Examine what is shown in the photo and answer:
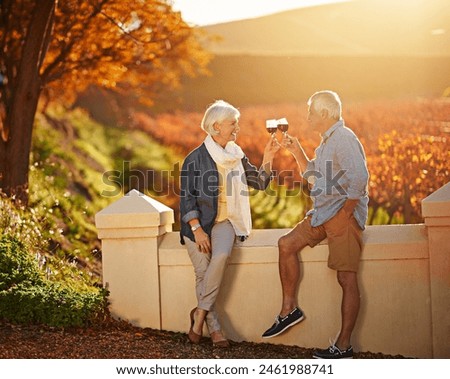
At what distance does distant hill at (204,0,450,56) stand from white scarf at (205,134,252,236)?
493cm

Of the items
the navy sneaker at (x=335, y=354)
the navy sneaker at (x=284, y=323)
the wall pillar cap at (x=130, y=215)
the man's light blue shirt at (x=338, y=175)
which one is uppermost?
the man's light blue shirt at (x=338, y=175)

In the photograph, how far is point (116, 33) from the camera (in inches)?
335

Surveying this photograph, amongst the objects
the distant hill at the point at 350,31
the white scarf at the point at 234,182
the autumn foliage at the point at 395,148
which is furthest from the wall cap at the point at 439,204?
the distant hill at the point at 350,31

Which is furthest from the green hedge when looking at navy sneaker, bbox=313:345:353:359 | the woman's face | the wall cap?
the wall cap

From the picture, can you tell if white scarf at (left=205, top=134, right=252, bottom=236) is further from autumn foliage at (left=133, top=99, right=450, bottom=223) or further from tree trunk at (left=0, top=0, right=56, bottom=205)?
autumn foliage at (left=133, top=99, right=450, bottom=223)

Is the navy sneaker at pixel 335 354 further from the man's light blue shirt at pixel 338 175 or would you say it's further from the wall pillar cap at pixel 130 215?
the wall pillar cap at pixel 130 215

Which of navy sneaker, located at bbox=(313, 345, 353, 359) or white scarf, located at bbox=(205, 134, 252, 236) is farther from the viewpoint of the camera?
white scarf, located at bbox=(205, 134, 252, 236)

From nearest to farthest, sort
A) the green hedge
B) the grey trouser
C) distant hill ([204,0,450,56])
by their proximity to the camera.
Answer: the grey trouser < the green hedge < distant hill ([204,0,450,56])

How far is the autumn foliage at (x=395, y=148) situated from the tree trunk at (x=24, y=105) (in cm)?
367

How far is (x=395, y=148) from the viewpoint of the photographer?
8703 mm

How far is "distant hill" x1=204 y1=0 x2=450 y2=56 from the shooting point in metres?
9.95

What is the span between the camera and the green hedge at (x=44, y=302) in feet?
16.1

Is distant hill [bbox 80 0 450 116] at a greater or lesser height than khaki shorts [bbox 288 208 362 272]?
greater

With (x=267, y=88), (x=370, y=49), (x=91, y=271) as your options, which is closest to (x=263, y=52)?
(x=267, y=88)
